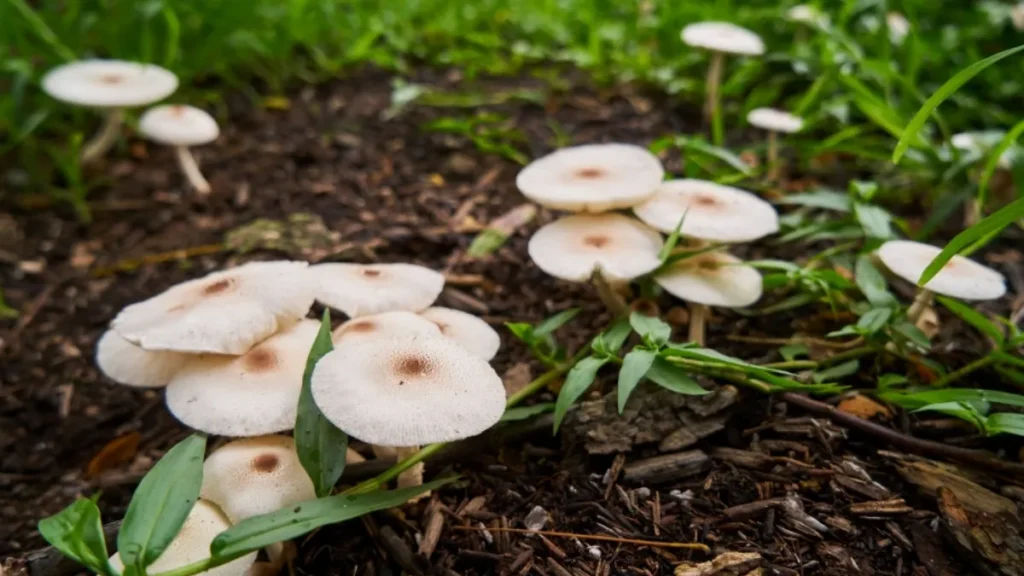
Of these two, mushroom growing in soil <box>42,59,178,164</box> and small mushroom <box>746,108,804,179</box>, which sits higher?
mushroom growing in soil <box>42,59,178,164</box>

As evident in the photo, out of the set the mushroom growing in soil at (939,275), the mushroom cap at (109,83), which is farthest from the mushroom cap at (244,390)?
the mushroom cap at (109,83)

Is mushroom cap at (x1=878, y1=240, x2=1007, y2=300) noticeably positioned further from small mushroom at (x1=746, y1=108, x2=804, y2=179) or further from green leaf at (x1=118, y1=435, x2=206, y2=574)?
green leaf at (x1=118, y1=435, x2=206, y2=574)

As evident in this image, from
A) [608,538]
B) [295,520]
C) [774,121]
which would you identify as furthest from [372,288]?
[774,121]

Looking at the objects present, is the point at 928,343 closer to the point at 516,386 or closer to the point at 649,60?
the point at 516,386

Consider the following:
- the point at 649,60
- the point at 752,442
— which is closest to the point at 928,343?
the point at 752,442

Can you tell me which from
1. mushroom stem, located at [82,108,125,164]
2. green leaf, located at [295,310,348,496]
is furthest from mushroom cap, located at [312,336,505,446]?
mushroom stem, located at [82,108,125,164]

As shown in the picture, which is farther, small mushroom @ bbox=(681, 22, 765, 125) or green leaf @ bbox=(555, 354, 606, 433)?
small mushroom @ bbox=(681, 22, 765, 125)

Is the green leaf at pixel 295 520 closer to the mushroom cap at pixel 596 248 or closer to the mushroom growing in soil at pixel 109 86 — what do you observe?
the mushroom cap at pixel 596 248
